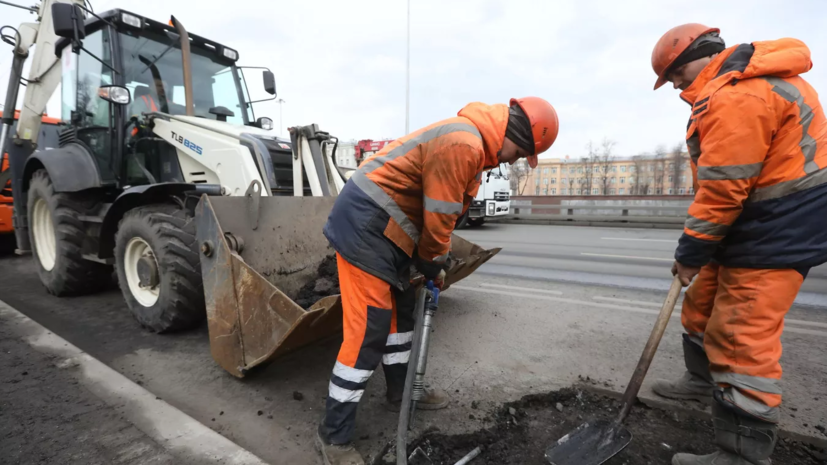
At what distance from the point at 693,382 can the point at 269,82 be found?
5.23 m

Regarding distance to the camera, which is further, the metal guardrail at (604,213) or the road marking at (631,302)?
the metal guardrail at (604,213)

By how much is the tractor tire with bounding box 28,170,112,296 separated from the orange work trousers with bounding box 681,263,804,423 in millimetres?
5507

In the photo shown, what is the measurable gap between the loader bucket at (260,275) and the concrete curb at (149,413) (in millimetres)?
406

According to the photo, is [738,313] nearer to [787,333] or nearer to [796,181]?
[796,181]

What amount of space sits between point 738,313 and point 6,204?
8.88 metres

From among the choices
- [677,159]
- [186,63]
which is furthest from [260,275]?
[677,159]

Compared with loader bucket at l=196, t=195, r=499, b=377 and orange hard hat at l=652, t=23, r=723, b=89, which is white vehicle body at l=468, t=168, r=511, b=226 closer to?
loader bucket at l=196, t=195, r=499, b=377

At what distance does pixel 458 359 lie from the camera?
318cm

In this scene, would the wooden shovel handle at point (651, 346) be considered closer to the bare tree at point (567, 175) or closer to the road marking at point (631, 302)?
the road marking at point (631, 302)

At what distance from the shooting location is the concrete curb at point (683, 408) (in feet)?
7.13

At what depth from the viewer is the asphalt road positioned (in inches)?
219

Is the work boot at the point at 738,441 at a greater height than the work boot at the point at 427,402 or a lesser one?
greater

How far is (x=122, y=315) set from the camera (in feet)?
13.4

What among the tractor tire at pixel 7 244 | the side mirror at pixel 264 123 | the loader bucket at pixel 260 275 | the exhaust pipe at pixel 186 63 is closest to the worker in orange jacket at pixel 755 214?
the loader bucket at pixel 260 275
